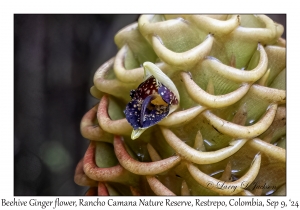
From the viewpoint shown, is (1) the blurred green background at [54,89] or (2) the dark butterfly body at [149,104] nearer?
(2) the dark butterfly body at [149,104]

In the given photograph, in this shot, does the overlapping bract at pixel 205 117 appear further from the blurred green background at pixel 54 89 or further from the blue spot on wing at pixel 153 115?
the blurred green background at pixel 54 89

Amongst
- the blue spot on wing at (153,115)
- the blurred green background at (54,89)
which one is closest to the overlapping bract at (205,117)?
the blue spot on wing at (153,115)

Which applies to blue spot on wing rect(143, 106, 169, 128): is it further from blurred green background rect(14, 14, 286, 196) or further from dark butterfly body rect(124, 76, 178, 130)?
blurred green background rect(14, 14, 286, 196)

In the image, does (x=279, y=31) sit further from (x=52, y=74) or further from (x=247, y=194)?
(x=52, y=74)

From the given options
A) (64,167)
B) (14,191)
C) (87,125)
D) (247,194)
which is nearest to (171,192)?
(247,194)

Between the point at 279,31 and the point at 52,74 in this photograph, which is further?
the point at 52,74

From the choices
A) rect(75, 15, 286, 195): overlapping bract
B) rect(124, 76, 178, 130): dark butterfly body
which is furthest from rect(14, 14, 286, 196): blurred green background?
rect(124, 76, 178, 130): dark butterfly body
